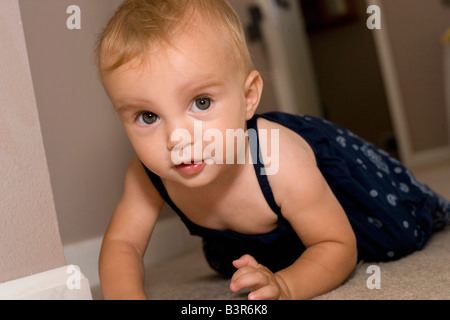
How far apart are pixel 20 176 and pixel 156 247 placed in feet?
3.02

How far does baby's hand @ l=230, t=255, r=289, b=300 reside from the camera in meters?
0.66

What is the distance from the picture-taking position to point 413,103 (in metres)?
3.52

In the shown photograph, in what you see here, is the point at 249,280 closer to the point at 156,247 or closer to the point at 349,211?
the point at 349,211

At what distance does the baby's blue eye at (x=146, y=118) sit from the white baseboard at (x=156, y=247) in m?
0.66

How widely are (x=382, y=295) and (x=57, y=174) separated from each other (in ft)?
2.82

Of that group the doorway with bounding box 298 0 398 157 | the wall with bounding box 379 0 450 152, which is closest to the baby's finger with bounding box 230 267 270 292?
the wall with bounding box 379 0 450 152

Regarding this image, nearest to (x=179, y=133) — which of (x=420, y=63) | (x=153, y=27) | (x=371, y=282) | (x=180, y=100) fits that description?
(x=180, y=100)

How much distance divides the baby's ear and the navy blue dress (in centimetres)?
7

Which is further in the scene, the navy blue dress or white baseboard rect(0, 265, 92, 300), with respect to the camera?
the navy blue dress

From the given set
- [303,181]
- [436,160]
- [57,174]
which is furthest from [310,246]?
[436,160]

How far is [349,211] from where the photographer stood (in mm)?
1032

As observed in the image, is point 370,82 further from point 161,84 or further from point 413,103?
point 161,84

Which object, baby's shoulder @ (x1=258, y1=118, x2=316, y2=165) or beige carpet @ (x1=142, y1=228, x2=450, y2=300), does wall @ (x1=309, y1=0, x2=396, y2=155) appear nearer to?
beige carpet @ (x1=142, y1=228, x2=450, y2=300)
